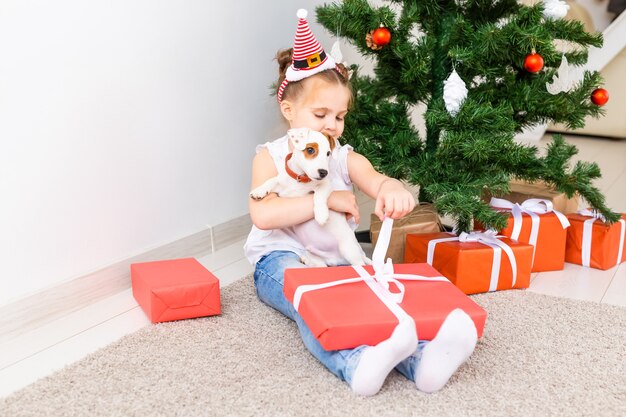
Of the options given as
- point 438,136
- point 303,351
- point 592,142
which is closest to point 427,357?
point 303,351

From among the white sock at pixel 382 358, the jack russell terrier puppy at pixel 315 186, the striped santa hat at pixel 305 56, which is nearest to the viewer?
the white sock at pixel 382 358

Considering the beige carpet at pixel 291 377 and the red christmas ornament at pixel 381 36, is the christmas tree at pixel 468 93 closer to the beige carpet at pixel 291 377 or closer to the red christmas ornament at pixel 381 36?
the red christmas ornament at pixel 381 36

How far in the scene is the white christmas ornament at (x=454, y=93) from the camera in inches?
60.3

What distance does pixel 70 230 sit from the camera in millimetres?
1469

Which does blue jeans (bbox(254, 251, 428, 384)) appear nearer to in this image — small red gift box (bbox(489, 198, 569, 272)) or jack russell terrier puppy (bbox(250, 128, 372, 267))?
jack russell terrier puppy (bbox(250, 128, 372, 267))

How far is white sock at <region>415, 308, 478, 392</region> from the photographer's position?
102 cm

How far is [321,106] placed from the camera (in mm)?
1426

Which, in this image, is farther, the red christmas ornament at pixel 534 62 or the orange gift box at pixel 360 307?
the red christmas ornament at pixel 534 62

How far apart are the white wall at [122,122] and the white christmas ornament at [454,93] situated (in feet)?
2.01

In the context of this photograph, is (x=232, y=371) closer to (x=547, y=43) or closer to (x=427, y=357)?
(x=427, y=357)

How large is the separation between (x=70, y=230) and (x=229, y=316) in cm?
40

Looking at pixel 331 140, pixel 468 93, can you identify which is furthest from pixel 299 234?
pixel 468 93

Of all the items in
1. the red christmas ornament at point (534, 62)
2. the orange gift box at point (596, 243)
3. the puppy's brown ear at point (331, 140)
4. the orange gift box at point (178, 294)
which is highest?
the red christmas ornament at point (534, 62)

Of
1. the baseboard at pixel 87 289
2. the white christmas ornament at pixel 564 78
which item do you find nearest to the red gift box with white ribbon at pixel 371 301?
the baseboard at pixel 87 289
